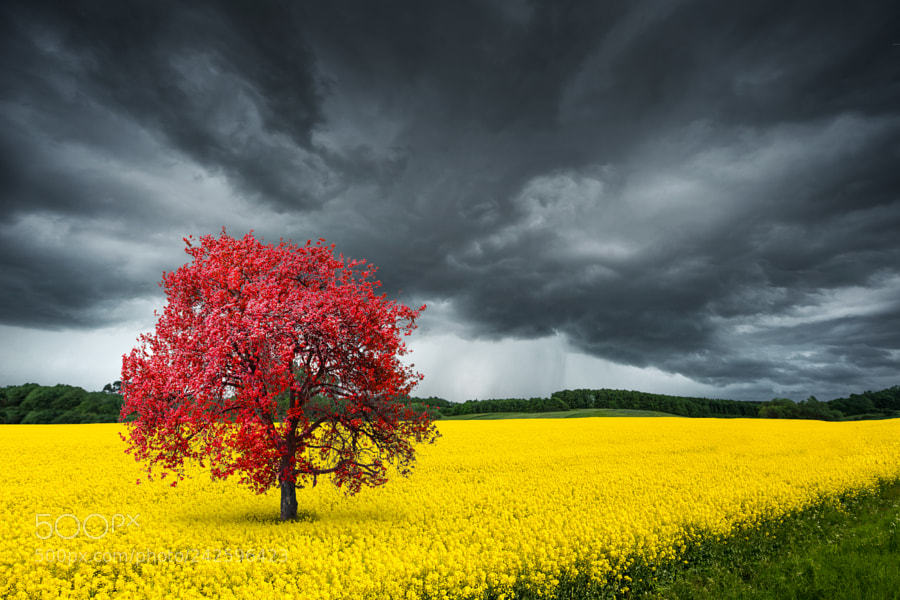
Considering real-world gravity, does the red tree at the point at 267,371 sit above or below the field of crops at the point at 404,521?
above

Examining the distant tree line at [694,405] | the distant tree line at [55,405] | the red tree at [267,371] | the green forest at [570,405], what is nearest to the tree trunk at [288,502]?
the red tree at [267,371]

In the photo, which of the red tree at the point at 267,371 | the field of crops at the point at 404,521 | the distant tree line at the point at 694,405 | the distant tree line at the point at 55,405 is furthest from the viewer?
the distant tree line at the point at 694,405

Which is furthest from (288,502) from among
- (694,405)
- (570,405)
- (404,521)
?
(694,405)

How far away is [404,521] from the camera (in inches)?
566

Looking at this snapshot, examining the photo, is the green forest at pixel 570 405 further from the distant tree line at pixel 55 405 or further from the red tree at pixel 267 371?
the red tree at pixel 267 371

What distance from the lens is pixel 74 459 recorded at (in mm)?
26359

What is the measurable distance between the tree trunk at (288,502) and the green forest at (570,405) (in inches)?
1922

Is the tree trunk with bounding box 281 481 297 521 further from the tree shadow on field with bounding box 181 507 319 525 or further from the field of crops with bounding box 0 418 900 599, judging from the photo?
the field of crops with bounding box 0 418 900 599

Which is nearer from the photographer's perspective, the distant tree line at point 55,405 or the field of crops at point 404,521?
the field of crops at point 404,521

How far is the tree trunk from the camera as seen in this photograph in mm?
14883

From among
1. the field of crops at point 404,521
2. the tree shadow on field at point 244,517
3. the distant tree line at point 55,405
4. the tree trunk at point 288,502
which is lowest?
the tree shadow on field at point 244,517

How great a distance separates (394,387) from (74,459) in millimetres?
22988

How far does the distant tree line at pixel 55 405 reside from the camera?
63375 mm

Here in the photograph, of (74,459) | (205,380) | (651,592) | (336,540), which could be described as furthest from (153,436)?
(74,459)
